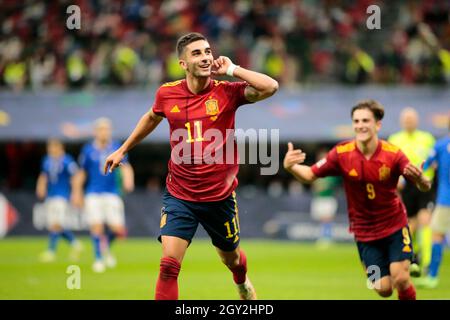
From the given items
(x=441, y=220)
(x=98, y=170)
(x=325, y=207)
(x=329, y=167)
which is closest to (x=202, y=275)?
(x=98, y=170)

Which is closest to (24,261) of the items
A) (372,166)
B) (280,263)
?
(280,263)

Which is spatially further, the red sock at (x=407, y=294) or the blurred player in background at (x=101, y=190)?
the blurred player in background at (x=101, y=190)

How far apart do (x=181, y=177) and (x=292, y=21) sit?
17505 millimetres

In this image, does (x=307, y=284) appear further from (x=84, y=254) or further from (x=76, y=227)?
(x=76, y=227)

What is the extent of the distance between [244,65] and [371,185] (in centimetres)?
1523

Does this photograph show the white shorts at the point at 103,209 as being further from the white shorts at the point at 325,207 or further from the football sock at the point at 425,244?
the white shorts at the point at 325,207

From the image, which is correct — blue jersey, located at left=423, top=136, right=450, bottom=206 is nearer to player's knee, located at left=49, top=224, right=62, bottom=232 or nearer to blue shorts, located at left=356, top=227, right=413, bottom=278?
blue shorts, located at left=356, top=227, right=413, bottom=278

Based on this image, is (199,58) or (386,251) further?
(386,251)

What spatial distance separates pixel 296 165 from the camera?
30.8ft

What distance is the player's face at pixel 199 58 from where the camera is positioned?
28.2 feet

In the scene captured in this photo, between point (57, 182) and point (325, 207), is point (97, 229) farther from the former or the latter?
point (325, 207)

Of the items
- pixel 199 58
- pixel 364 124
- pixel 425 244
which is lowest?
pixel 425 244

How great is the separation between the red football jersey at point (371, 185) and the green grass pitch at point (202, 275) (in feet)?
7.65

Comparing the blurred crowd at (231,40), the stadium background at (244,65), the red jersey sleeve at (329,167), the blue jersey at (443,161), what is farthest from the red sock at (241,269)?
the blurred crowd at (231,40)
